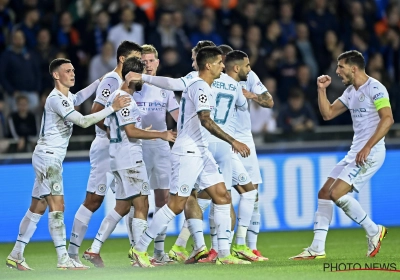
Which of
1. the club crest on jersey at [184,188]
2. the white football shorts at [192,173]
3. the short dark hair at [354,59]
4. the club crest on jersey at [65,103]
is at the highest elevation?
the short dark hair at [354,59]

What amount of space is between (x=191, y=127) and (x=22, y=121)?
5926 mm

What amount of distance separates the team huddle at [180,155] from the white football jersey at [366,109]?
0.5 inches

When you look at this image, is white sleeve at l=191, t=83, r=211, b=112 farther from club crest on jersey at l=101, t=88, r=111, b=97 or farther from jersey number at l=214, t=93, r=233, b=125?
club crest on jersey at l=101, t=88, r=111, b=97

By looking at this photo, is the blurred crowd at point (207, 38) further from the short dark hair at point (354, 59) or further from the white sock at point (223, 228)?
the white sock at point (223, 228)

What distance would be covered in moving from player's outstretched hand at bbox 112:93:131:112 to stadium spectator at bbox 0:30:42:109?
21.1ft

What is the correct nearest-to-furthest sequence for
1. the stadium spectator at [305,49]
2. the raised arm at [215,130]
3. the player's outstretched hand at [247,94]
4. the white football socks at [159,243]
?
the raised arm at [215,130], the white football socks at [159,243], the player's outstretched hand at [247,94], the stadium spectator at [305,49]

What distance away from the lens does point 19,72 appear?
648 inches

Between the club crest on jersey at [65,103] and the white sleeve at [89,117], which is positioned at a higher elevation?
the club crest on jersey at [65,103]

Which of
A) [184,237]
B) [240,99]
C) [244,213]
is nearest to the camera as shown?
[240,99]

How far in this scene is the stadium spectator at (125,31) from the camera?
686 inches

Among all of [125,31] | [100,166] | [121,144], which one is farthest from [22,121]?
[121,144]

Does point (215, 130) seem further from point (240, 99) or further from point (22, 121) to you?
point (22, 121)

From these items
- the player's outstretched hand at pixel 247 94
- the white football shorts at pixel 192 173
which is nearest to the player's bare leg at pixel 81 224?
the white football shorts at pixel 192 173

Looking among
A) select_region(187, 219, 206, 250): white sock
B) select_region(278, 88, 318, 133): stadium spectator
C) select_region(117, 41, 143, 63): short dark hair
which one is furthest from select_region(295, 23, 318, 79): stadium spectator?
select_region(187, 219, 206, 250): white sock
